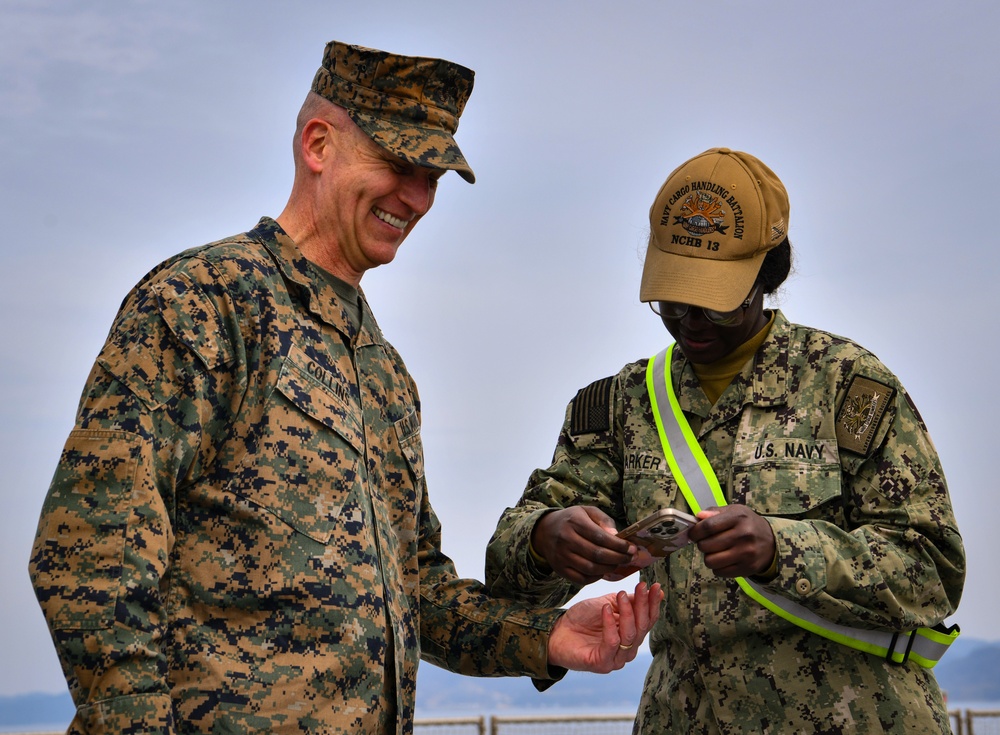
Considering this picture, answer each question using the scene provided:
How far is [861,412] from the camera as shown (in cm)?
388

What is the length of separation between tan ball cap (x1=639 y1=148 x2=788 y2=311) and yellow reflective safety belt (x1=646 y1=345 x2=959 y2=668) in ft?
1.30

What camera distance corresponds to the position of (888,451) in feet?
12.5

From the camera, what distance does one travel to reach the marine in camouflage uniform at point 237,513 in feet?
9.56

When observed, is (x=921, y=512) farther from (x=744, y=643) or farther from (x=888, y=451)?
(x=744, y=643)

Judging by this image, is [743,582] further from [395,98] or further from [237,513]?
[395,98]

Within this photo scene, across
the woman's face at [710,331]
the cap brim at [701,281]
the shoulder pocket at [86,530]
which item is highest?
the cap brim at [701,281]

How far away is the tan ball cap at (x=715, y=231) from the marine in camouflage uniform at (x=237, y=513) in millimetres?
757

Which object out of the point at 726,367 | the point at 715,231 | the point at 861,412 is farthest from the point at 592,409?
the point at 861,412

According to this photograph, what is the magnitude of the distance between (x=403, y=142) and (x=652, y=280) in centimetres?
94

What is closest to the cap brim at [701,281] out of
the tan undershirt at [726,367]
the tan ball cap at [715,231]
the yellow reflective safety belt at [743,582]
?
the tan ball cap at [715,231]

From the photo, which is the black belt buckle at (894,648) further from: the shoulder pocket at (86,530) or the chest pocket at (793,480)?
the shoulder pocket at (86,530)

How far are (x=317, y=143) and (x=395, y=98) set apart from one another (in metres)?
0.29

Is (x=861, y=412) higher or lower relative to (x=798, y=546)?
higher

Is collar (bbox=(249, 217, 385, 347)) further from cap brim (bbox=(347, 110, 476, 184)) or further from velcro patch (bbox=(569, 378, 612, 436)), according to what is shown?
velcro patch (bbox=(569, 378, 612, 436))
